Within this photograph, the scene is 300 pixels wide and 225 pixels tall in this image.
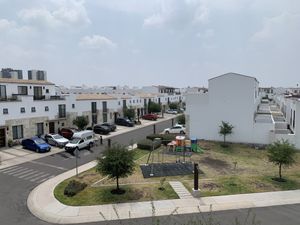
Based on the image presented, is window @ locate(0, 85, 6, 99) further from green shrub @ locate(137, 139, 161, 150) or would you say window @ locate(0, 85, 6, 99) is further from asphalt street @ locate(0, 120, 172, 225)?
green shrub @ locate(137, 139, 161, 150)

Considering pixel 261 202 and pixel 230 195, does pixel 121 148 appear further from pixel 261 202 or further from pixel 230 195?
pixel 261 202

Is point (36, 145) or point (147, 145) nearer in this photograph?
point (36, 145)

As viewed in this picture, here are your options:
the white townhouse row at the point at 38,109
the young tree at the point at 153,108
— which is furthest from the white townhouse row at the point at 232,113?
the young tree at the point at 153,108

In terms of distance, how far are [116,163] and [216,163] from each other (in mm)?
11457

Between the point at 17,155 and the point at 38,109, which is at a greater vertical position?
the point at 38,109

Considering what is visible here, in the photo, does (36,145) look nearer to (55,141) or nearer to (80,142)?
(55,141)

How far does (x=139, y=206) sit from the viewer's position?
47.9ft

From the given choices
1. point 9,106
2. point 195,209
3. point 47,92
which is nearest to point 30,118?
point 9,106

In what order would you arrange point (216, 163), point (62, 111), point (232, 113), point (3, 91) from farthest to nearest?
1. point (62, 111)
2. point (3, 91)
3. point (232, 113)
4. point (216, 163)

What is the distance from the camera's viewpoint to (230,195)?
16141mm

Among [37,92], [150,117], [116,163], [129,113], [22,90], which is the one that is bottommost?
[150,117]

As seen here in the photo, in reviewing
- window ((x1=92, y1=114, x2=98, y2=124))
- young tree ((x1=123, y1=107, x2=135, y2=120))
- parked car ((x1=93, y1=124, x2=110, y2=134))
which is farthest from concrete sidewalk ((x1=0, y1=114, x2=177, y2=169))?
young tree ((x1=123, y1=107, x2=135, y2=120))

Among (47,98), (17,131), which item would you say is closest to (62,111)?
(47,98)

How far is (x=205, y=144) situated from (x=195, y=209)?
1724 centimetres
